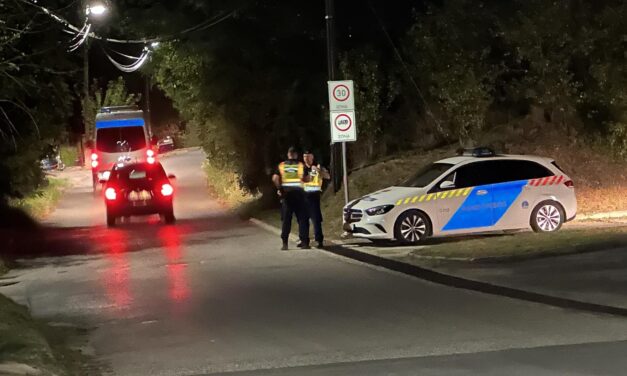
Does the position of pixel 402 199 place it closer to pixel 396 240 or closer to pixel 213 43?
pixel 396 240

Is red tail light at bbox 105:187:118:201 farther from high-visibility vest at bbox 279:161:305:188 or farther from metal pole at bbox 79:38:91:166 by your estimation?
metal pole at bbox 79:38:91:166

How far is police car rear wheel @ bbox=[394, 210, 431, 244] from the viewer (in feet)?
55.2

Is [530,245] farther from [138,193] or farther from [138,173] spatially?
[138,173]

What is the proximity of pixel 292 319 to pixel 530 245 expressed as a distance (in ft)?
18.6

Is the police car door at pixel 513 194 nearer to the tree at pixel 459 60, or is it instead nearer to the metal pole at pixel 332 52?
the metal pole at pixel 332 52

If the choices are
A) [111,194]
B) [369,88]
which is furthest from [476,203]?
[111,194]

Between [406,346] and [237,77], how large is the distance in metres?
19.4

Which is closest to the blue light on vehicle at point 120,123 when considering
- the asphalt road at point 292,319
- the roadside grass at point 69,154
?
the asphalt road at point 292,319

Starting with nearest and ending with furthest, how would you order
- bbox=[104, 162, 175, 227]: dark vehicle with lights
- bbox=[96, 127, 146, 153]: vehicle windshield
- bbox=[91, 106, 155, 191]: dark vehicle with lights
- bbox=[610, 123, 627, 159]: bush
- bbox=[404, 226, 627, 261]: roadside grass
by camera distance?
1. bbox=[404, 226, 627, 261]: roadside grass
2. bbox=[610, 123, 627, 159]: bush
3. bbox=[104, 162, 175, 227]: dark vehicle with lights
4. bbox=[91, 106, 155, 191]: dark vehicle with lights
5. bbox=[96, 127, 146, 153]: vehicle windshield

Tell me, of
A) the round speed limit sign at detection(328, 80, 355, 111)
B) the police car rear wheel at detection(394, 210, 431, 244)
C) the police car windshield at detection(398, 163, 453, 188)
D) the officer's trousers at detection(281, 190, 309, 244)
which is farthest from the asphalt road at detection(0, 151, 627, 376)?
the round speed limit sign at detection(328, 80, 355, 111)

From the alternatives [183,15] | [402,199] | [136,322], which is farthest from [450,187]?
[183,15]

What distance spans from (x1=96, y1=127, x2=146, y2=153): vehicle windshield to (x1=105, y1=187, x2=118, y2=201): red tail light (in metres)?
9.45

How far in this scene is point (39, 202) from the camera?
109ft

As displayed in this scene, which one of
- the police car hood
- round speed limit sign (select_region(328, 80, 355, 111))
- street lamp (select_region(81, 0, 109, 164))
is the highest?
street lamp (select_region(81, 0, 109, 164))
